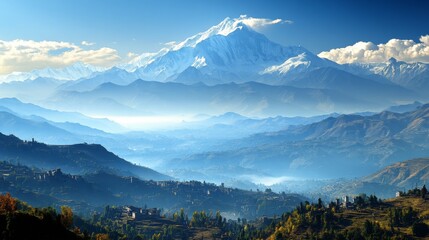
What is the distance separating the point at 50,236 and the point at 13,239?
10311 mm

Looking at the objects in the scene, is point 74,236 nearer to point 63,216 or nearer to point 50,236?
point 50,236

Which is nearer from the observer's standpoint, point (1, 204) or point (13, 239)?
point (13, 239)

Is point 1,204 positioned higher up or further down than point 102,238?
higher up

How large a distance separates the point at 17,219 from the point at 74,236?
1830 centimetres

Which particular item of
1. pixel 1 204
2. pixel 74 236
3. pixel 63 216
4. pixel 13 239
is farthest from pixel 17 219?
pixel 63 216

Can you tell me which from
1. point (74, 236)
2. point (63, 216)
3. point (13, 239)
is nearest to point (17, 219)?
point (13, 239)

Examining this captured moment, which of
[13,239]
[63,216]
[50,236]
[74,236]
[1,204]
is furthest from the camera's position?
[63,216]

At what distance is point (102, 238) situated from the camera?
567 feet

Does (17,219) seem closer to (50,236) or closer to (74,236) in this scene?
(50,236)

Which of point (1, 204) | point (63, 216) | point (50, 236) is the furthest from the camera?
point (63, 216)

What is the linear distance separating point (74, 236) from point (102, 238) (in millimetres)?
46728

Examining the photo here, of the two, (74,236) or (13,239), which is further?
(74,236)

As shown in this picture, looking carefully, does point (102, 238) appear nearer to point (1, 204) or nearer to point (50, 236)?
point (1, 204)

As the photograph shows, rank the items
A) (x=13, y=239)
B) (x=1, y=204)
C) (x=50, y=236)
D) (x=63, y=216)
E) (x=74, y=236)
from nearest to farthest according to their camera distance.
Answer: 1. (x=13, y=239)
2. (x=50, y=236)
3. (x=74, y=236)
4. (x=1, y=204)
5. (x=63, y=216)
